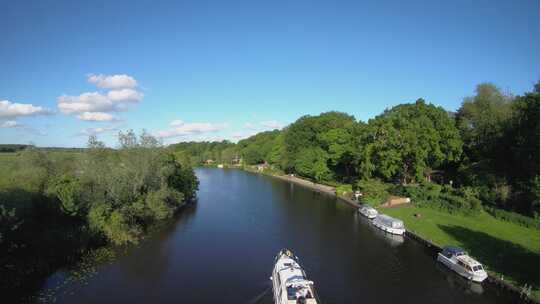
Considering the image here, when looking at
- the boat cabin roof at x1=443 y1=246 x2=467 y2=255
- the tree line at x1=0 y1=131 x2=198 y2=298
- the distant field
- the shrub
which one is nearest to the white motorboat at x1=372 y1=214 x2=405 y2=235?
the boat cabin roof at x1=443 y1=246 x2=467 y2=255

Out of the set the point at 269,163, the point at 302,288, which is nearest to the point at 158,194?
the point at 302,288

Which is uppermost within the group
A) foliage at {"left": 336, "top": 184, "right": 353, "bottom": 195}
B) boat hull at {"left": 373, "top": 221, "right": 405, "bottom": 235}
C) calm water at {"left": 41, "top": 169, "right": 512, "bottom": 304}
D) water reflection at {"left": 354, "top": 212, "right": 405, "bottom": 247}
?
foliage at {"left": 336, "top": 184, "right": 353, "bottom": 195}

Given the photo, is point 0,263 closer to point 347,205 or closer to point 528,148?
point 347,205

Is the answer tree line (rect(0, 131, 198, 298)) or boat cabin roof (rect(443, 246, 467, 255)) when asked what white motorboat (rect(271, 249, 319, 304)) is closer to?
boat cabin roof (rect(443, 246, 467, 255))

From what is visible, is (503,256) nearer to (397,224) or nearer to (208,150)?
(397,224)

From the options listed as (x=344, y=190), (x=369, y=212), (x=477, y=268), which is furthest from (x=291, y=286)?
(x=344, y=190)

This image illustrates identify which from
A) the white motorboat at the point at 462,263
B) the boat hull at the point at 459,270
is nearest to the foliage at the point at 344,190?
the boat hull at the point at 459,270
